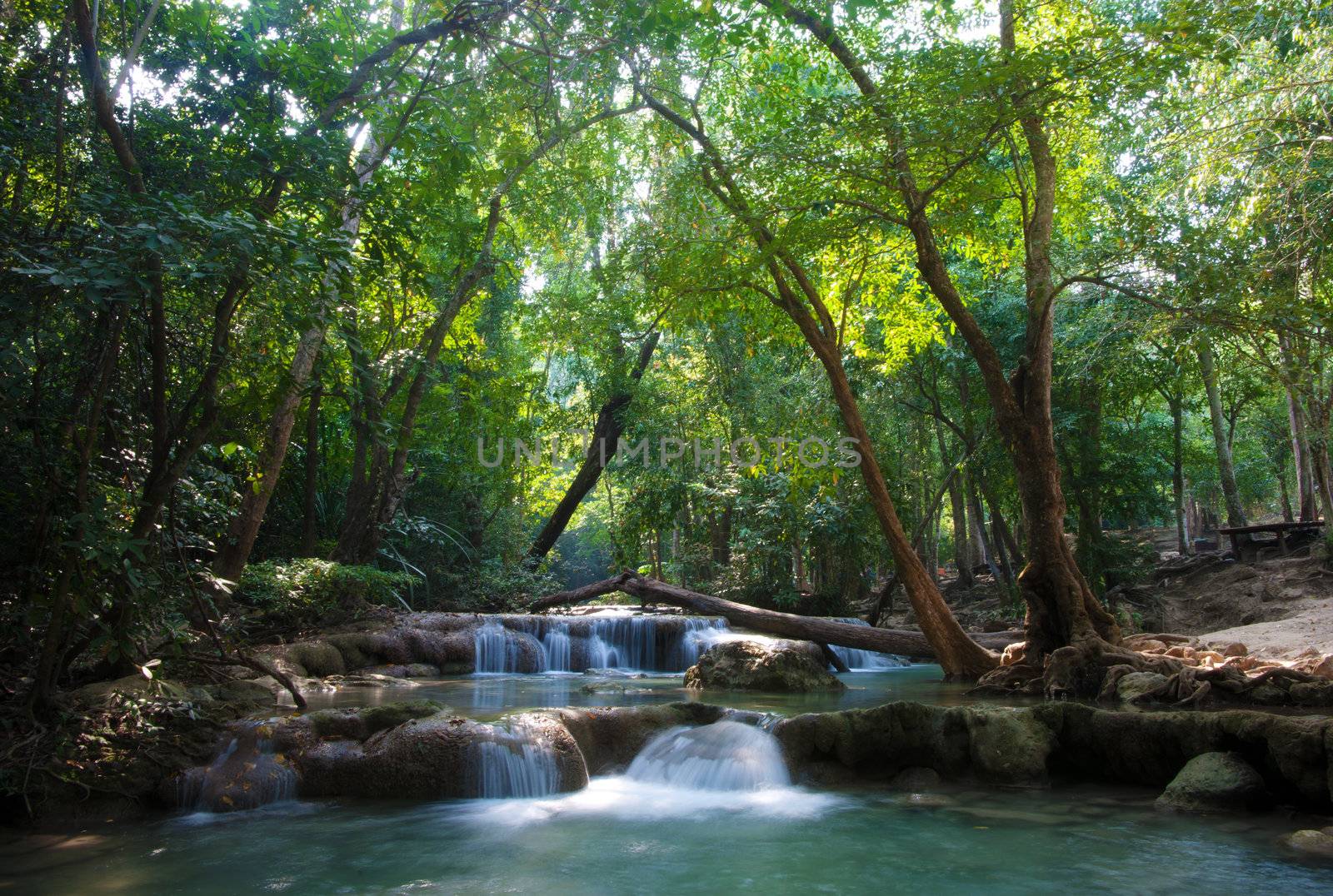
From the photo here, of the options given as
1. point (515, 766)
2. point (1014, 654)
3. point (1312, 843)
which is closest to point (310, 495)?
point (515, 766)

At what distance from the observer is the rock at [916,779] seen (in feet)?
21.9

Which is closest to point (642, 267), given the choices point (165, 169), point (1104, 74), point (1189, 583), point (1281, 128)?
point (1104, 74)

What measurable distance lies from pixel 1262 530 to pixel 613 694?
48.2 feet

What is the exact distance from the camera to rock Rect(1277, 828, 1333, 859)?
4848 millimetres

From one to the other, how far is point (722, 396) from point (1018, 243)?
914 centimetres

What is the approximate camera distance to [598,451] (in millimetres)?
20344

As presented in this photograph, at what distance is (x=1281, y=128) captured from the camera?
30.9 ft

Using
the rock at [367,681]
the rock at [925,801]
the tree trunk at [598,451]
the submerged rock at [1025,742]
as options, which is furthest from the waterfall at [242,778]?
the tree trunk at [598,451]

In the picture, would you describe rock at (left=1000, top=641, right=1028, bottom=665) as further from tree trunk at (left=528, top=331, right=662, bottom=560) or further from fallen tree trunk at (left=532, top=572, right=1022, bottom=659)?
tree trunk at (left=528, top=331, right=662, bottom=560)

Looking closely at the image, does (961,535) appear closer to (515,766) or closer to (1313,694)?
(1313,694)

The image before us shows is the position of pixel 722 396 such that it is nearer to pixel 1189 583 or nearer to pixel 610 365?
pixel 610 365

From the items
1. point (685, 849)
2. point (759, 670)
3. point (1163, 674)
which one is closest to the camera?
point (685, 849)

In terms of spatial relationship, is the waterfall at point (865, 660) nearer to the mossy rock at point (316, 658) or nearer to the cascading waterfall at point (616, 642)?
the cascading waterfall at point (616, 642)

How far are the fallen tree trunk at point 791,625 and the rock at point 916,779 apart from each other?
171 inches
